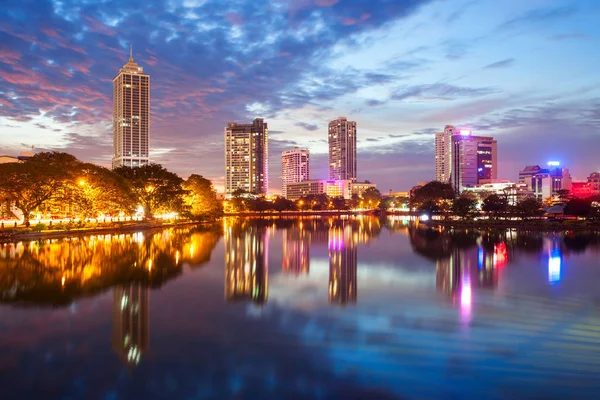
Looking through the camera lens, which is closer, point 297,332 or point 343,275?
point 297,332

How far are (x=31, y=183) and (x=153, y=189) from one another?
77.3ft

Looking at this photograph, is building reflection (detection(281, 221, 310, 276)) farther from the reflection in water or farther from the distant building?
the distant building

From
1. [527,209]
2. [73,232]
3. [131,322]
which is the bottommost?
[131,322]

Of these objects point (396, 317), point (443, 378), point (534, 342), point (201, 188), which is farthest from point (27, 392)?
point (201, 188)

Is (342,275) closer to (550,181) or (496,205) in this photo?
(496,205)

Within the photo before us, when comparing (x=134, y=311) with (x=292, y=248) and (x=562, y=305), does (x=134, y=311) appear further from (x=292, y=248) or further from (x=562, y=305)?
(x=292, y=248)

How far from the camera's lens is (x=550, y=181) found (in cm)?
17925

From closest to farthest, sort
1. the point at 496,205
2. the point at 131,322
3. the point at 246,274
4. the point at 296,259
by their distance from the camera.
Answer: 1. the point at 131,322
2. the point at 246,274
3. the point at 296,259
4. the point at 496,205

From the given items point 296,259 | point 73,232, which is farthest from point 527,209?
point 73,232

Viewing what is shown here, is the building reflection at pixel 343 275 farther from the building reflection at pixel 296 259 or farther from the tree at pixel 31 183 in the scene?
the tree at pixel 31 183

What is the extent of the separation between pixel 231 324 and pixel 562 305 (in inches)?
450

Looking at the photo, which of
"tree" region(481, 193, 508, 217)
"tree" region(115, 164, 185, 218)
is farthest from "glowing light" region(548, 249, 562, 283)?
"tree" region(115, 164, 185, 218)

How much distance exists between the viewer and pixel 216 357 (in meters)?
10.1

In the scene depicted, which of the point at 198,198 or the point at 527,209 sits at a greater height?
the point at 198,198
